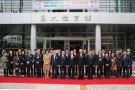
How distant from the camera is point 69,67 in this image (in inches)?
568

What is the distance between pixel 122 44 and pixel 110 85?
16109 mm

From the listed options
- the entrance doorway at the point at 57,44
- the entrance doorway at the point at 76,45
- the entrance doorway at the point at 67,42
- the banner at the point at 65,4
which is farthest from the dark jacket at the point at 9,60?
the entrance doorway at the point at 76,45

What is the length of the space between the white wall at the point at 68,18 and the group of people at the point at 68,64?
242 inches

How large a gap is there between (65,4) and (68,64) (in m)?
7.73

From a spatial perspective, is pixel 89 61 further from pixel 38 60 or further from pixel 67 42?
pixel 67 42

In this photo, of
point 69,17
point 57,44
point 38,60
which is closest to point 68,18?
point 69,17

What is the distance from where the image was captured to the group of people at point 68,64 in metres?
14.4

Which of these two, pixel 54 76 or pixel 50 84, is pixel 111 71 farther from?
pixel 50 84

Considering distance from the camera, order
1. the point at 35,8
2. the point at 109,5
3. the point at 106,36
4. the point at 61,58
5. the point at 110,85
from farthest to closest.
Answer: the point at 106,36, the point at 109,5, the point at 35,8, the point at 61,58, the point at 110,85

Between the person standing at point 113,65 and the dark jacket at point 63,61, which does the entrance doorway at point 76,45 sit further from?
the dark jacket at point 63,61

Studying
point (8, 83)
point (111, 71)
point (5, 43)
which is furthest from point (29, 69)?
→ point (5, 43)

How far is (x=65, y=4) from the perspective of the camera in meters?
21.0

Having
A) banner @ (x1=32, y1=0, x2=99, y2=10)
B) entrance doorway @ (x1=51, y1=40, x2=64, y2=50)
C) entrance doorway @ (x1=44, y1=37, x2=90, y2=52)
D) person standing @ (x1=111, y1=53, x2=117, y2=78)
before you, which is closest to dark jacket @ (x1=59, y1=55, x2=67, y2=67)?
person standing @ (x1=111, y1=53, x2=117, y2=78)

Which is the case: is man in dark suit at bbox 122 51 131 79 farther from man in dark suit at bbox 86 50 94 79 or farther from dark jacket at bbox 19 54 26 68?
dark jacket at bbox 19 54 26 68
